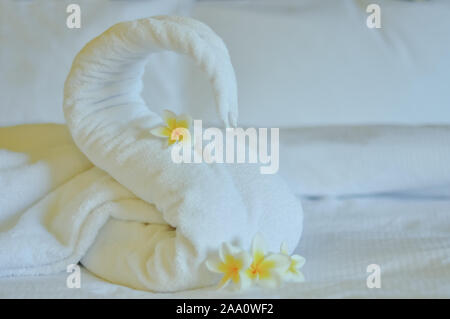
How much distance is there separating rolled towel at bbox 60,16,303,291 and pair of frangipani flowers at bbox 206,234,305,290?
0.02m

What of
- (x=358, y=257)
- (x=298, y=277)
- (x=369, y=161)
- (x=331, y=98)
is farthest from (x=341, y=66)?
(x=298, y=277)

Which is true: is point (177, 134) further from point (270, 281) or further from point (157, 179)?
point (270, 281)

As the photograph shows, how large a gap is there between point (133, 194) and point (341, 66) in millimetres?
638

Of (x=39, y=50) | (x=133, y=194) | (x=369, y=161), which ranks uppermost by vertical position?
(x=39, y=50)

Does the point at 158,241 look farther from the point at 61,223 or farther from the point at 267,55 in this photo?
the point at 267,55

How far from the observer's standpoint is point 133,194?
946 mm

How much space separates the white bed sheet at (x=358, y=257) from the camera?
0.83 meters

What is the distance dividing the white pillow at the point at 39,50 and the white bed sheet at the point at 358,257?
21.9 inches

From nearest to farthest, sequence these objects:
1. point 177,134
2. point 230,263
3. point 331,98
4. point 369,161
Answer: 1. point 230,263
2. point 177,134
3. point 369,161
4. point 331,98

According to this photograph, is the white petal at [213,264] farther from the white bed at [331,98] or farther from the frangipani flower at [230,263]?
the white bed at [331,98]

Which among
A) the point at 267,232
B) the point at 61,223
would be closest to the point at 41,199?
the point at 61,223

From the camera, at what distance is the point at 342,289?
2.75 ft

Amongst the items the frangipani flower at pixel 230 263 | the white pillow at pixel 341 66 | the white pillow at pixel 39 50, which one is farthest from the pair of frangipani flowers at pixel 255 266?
the white pillow at pixel 39 50

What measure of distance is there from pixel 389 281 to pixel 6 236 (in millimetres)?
568
